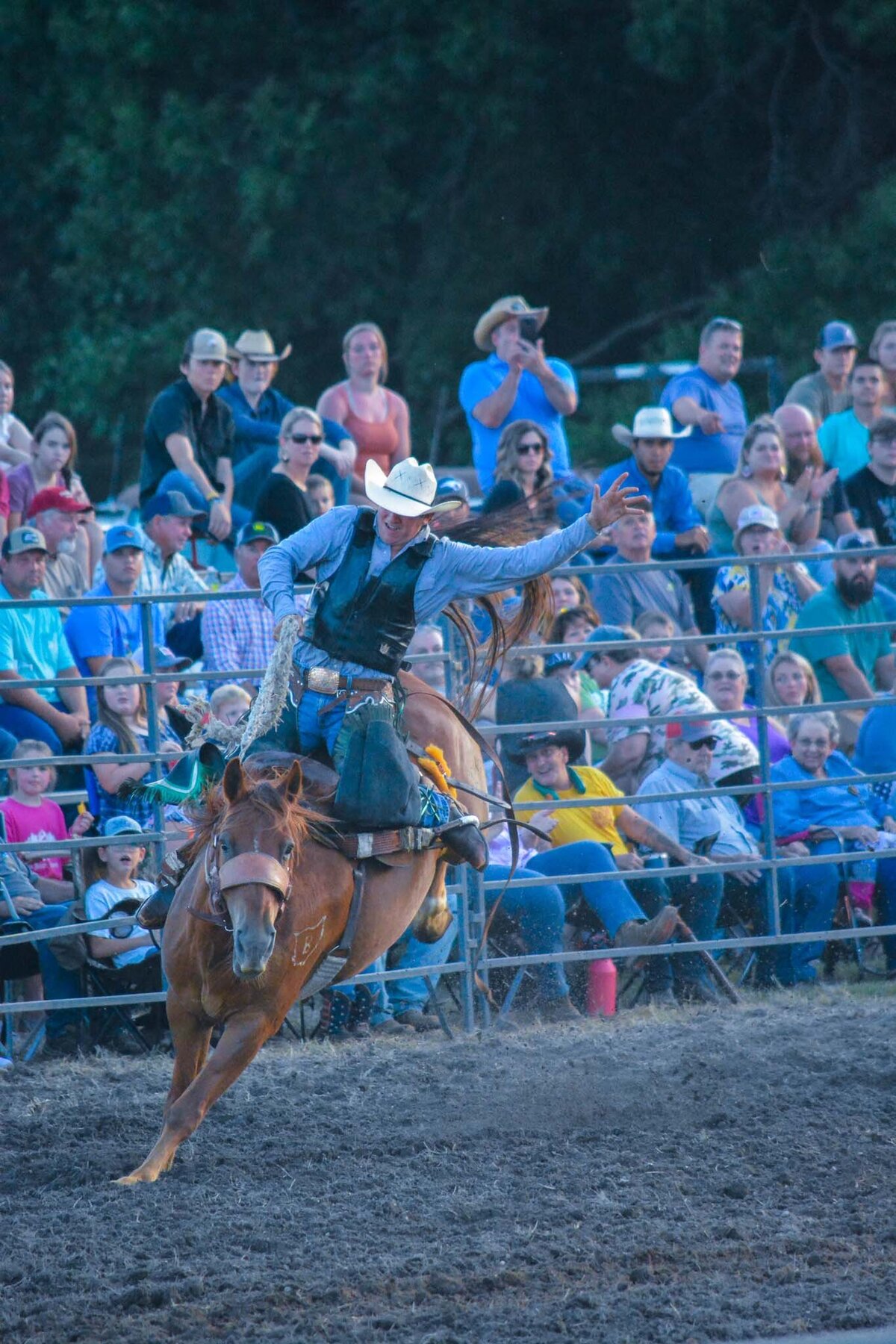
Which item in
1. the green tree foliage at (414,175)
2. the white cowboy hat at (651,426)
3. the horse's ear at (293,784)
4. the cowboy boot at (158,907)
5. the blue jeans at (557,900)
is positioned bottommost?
the blue jeans at (557,900)

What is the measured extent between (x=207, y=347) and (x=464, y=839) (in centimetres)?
452

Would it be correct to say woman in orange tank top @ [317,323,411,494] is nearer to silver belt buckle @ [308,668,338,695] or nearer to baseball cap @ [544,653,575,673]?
baseball cap @ [544,653,575,673]

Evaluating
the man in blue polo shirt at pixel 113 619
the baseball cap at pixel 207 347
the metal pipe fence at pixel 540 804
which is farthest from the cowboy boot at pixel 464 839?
the baseball cap at pixel 207 347

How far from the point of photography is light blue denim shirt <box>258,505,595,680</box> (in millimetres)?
6176

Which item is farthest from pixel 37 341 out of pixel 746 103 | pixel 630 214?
pixel 746 103

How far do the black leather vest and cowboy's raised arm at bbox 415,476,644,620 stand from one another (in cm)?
7

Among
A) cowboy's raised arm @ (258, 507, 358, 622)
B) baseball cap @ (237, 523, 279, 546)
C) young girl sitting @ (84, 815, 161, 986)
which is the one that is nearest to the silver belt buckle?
cowboy's raised arm @ (258, 507, 358, 622)

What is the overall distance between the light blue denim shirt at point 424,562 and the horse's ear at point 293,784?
2.05 ft

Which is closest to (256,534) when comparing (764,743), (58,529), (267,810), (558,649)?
(58,529)

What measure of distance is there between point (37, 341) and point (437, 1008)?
1307 cm

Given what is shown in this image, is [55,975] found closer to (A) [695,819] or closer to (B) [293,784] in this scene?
(B) [293,784]

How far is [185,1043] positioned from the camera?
5656 mm

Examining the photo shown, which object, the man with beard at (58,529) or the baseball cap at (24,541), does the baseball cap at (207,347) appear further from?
the baseball cap at (24,541)

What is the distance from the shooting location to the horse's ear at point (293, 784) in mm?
5613
